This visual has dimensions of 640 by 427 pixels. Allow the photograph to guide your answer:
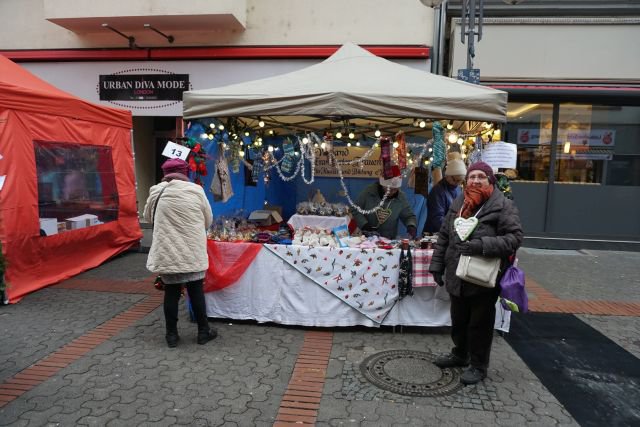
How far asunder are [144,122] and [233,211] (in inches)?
229

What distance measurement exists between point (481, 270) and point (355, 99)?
213 cm

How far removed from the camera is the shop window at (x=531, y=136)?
9.40 metres

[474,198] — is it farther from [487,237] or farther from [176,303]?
[176,303]

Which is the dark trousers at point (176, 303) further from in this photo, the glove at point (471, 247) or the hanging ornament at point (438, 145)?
the hanging ornament at point (438, 145)

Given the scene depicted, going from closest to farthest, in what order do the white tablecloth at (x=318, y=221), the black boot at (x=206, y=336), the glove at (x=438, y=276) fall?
the glove at (x=438, y=276) < the black boot at (x=206, y=336) < the white tablecloth at (x=318, y=221)

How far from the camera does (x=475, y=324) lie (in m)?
3.52

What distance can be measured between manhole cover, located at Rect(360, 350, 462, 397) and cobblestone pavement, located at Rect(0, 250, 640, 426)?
9cm

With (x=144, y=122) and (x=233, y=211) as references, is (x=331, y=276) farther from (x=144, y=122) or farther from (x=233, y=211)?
(x=144, y=122)

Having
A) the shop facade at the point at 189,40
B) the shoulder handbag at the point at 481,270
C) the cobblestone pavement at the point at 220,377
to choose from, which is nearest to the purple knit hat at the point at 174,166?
the cobblestone pavement at the point at 220,377

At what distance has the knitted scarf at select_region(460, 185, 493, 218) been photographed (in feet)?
11.3

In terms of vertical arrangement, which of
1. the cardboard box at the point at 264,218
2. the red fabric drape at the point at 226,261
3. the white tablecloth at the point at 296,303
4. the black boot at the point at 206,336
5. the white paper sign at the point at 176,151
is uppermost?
the white paper sign at the point at 176,151

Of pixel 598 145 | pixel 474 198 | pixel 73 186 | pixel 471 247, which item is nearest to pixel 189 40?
pixel 73 186

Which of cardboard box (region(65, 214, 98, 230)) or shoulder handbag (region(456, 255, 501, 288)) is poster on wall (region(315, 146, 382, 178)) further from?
shoulder handbag (region(456, 255, 501, 288))

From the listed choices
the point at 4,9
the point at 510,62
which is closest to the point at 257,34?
the point at 510,62
